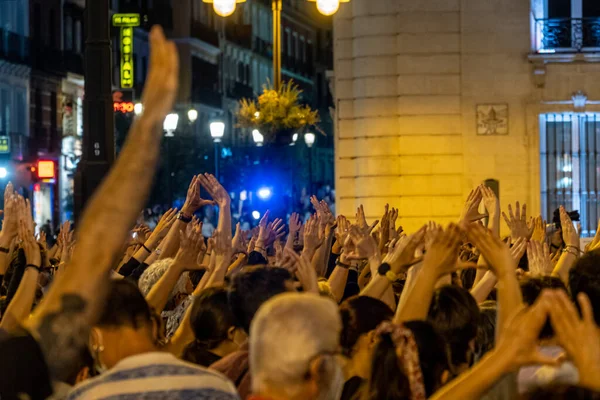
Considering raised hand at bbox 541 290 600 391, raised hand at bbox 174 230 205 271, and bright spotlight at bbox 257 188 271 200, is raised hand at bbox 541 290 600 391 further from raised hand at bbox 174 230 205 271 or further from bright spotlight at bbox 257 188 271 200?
bright spotlight at bbox 257 188 271 200

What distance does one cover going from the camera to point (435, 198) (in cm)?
2180

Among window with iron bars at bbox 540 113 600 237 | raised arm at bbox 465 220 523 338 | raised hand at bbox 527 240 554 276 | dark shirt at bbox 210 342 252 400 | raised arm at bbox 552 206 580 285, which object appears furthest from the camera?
window with iron bars at bbox 540 113 600 237

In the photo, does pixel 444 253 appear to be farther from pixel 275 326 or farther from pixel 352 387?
pixel 275 326

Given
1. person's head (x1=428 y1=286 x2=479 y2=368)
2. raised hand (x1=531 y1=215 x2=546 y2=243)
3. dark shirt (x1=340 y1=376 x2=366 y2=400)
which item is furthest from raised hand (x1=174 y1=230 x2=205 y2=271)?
raised hand (x1=531 y1=215 x2=546 y2=243)

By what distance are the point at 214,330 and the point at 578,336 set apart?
248 centimetres

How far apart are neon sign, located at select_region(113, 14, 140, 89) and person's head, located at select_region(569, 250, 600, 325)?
2268 centimetres

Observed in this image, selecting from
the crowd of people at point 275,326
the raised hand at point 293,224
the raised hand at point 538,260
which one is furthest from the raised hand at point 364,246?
the raised hand at point 293,224

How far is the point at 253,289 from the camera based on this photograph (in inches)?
209

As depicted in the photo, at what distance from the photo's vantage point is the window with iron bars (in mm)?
22516

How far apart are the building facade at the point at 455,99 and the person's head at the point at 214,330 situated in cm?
1579

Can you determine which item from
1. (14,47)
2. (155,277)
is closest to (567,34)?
(155,277)

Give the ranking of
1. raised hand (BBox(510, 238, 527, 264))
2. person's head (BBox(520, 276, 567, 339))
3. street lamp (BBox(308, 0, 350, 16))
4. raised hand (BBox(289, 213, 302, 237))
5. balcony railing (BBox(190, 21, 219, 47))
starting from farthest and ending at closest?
balcony railing (BBox(190, 21, 219, 47)) → street lamp (BBox(308, 0, 350, 16)) → raised hand (BBox(289, 213, 302, 237)) → raised hand (BBox(510, 238, 527, 264)) → person's head (BBox(520, 276, 567, 339))

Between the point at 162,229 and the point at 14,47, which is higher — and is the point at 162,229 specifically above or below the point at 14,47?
below

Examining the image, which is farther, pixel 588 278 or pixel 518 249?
pixel 518 249
